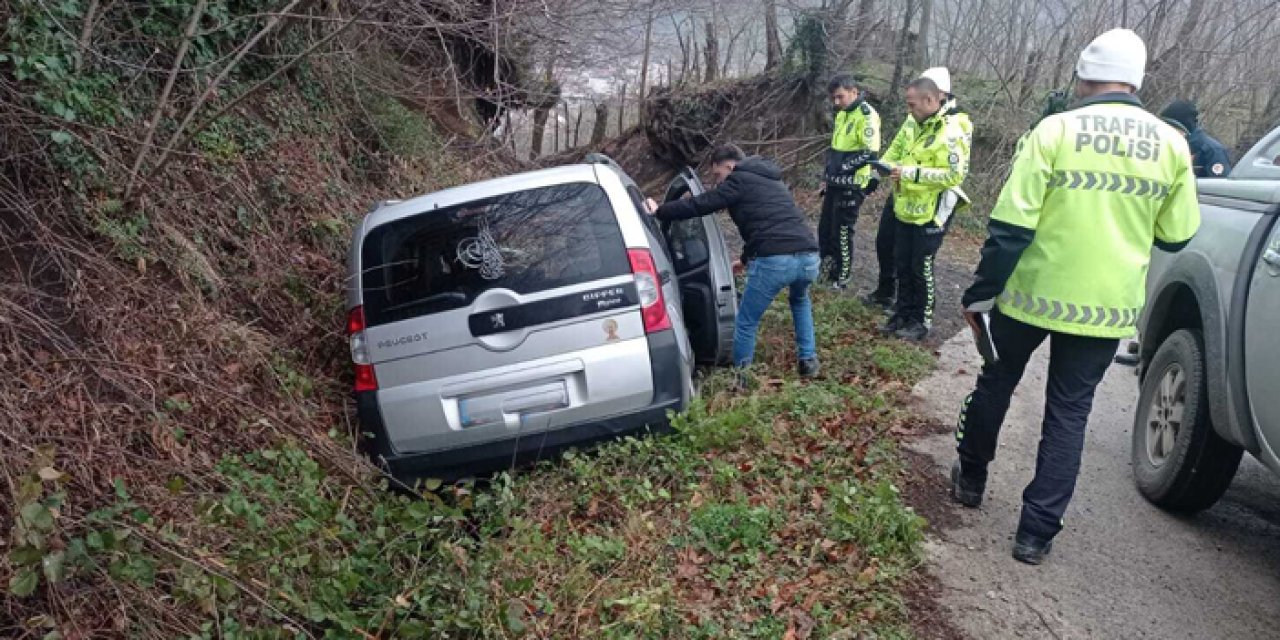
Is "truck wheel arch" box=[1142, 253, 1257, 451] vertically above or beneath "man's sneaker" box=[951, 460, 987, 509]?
above

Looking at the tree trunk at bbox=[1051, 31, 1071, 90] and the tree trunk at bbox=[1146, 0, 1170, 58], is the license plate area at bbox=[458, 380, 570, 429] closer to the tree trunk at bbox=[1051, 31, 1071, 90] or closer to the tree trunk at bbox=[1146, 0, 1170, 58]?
the tree trunk at bbox=[1051, 31, 1071, 90]

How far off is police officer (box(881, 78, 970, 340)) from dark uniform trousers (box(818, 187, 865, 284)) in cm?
121

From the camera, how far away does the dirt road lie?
341cm

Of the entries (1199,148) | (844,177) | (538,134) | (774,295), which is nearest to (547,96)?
(844,177)

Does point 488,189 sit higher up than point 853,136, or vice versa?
point 488,189

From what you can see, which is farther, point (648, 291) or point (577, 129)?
point (577, 129)

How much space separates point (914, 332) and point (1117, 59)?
144 inches

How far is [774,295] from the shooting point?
19.5 ft

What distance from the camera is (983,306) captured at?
3.81 meters

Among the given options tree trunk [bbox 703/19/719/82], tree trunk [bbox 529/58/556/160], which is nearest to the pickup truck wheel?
tree trunk [bbox 529/58/556/160]

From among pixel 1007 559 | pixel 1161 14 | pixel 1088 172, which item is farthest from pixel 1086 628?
pixel 1161 14

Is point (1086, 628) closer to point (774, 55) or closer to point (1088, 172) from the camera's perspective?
point (1088, 172)

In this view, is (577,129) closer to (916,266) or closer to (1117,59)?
(916,266)

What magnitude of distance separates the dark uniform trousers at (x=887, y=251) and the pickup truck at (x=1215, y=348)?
2.70 m
